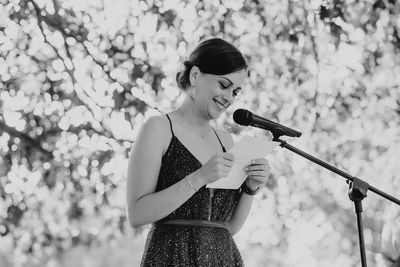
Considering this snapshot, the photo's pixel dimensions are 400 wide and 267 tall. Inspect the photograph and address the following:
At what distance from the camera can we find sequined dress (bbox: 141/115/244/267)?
7.99 feet

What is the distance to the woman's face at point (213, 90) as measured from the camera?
2.54 m

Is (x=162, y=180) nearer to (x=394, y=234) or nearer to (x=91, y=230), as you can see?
(x=394, y=234)

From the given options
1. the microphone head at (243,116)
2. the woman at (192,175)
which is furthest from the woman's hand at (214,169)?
the microphone head at (243,116)

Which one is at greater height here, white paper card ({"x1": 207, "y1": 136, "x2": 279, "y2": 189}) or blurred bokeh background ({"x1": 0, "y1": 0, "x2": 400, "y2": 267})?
white paper card ({"x1": 207, "y1": 136, "x2": 279, "y2": 189})

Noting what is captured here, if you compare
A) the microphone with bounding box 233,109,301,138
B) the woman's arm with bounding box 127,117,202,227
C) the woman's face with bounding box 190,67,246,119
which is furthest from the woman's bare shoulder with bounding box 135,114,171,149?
the microphone with bounding box 233,109,301,138

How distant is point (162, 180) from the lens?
2477mm

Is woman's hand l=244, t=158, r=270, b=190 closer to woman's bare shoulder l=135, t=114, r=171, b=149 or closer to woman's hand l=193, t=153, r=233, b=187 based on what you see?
woman's hand l=193, t=153, r=233, b=187

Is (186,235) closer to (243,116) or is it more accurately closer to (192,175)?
(192,175)

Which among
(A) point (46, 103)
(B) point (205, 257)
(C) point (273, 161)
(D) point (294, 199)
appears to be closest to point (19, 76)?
(A) point (46, 103)

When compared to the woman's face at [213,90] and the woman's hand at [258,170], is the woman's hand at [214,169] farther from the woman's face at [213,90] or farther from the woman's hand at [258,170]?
the woman's face at [213,90]

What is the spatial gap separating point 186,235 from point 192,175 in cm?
23

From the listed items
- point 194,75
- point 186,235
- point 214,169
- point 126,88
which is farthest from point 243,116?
point 126,88

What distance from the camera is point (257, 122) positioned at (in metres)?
2.39

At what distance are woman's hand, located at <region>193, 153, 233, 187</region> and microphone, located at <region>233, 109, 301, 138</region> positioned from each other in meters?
0.12
